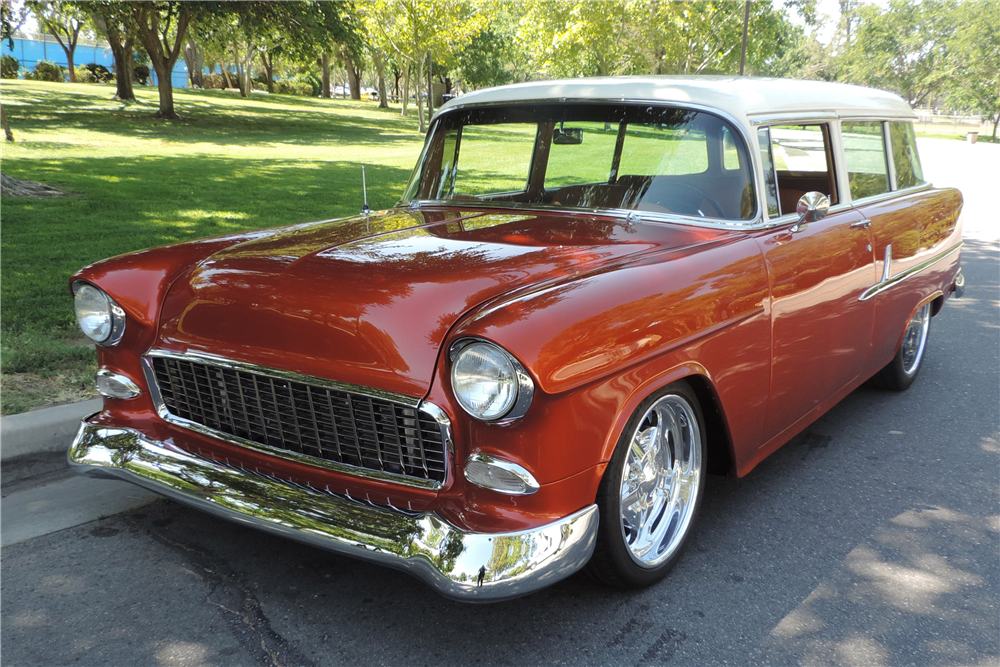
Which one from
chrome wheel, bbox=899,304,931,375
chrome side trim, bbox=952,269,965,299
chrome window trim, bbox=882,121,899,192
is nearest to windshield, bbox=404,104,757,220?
chrome window trim, bbox=882,121,899,192

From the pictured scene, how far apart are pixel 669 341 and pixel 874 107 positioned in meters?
2.65

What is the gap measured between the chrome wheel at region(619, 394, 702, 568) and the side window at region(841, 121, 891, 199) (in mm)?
1753

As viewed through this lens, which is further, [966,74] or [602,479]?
[966,74]

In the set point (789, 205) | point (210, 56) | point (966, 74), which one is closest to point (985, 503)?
point (789, 205)

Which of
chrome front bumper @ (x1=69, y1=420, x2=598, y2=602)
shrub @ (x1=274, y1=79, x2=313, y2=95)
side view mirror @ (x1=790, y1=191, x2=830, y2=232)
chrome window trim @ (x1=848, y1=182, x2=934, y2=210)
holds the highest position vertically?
shrub @ (x1=274, y1=79, x2=313, y2=95)

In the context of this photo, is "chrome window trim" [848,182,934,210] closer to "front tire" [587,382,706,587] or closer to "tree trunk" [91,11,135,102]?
"front tire" [587,382,706,587]

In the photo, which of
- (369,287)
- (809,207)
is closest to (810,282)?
(809,207)

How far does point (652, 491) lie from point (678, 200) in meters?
1.17

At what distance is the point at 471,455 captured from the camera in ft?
7.12

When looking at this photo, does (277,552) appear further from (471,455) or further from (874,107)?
(874,107)

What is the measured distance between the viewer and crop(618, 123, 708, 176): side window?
3219 mm

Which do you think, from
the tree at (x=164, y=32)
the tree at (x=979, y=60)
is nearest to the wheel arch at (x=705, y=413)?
the tree at (x=164, y=32)

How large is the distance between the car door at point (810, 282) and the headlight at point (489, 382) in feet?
4.23

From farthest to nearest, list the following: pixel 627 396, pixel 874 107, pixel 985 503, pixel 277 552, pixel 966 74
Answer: pixel 966 74, pixel 874 107, pixel 985 503, pixel 277 552, pixel 627 396
